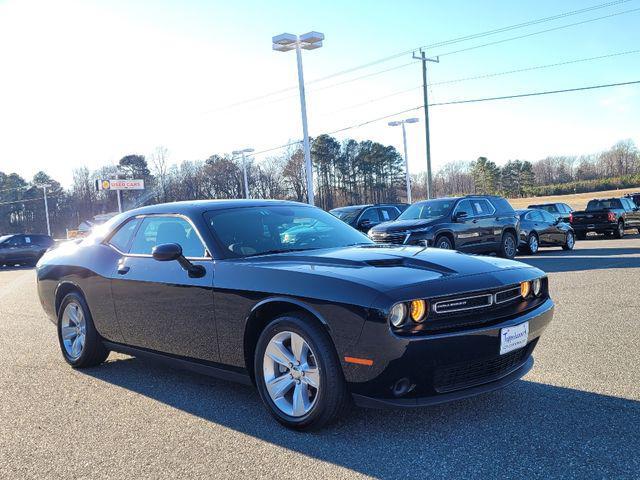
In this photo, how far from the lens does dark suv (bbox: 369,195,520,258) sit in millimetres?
14195

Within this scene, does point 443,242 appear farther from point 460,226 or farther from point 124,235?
point 124,235

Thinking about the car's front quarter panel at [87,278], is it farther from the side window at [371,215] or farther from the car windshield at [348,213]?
the side window at [371,215]

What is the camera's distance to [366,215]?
Answer: 18047 millimetres

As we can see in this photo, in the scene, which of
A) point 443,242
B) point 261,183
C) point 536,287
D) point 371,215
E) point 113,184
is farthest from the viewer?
point 261,183

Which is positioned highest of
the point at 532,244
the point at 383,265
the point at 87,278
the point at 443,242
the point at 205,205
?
the point at 205,205

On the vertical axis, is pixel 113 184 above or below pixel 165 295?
above

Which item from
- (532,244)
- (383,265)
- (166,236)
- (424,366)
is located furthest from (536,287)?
(532,244)

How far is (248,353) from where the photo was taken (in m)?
4.12

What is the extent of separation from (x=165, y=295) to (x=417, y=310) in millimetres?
→ 2135

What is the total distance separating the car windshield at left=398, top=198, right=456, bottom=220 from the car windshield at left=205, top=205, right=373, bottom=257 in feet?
32.4

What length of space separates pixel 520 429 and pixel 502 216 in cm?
1294

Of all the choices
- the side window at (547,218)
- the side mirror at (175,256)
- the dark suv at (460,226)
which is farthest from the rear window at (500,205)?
the side mirror at (175,256)

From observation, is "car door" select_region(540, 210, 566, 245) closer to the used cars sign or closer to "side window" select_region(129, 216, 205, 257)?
"side window" select_region(129, 216, 205, 257)

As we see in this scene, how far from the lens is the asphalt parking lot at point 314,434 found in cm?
321
